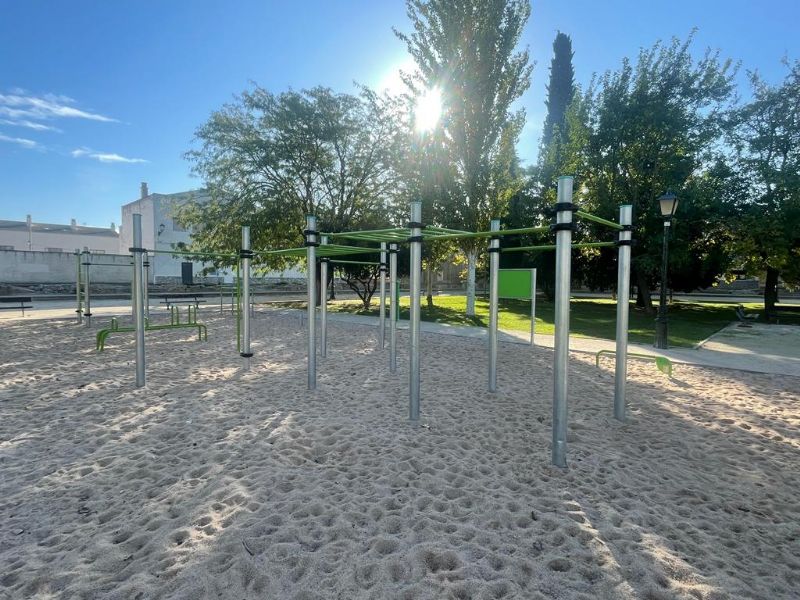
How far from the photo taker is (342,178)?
63.9 ft

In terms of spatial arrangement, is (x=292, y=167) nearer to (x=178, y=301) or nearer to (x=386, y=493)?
(x=178, y=301)

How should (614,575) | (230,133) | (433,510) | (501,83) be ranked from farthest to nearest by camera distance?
(230,133) < (501,83) < (433,510) < (614,575)

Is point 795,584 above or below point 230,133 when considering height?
below

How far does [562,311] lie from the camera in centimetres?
366

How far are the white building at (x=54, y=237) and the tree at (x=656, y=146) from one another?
56505mm

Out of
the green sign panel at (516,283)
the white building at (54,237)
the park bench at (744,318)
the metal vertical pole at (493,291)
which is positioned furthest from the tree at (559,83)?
the white building at (54,237)

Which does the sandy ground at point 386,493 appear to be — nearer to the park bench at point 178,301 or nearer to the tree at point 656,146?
the park bench at point 178,301

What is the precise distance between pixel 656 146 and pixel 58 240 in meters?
67.4

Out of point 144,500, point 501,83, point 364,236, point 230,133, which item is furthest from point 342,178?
point 144,500

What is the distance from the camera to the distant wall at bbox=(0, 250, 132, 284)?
2959 cm

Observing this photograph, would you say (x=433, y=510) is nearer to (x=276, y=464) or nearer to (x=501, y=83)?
(x=276, y=464)

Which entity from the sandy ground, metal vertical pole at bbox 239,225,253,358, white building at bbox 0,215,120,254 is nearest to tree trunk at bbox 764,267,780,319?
the sandy ground

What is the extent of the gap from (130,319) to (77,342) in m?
5.51

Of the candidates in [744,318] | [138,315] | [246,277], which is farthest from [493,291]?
[744,318]
